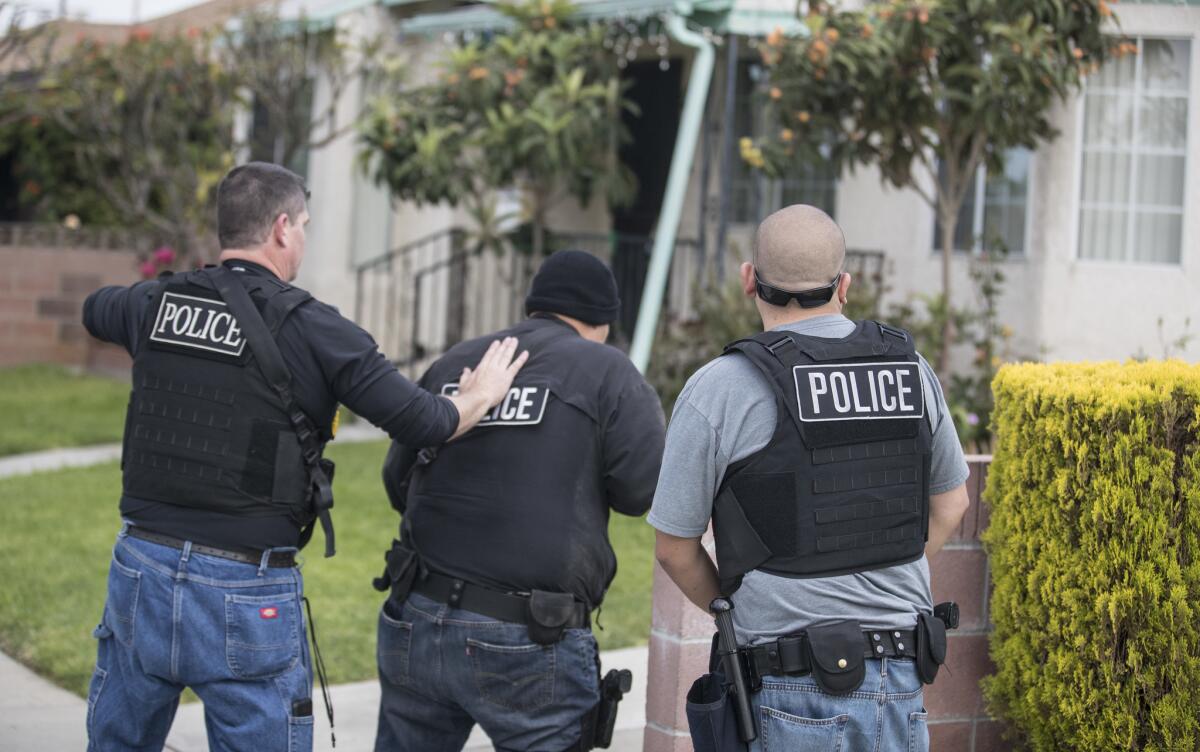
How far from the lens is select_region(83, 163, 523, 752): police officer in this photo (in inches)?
142

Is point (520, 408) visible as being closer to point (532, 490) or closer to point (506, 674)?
point (532, 490)

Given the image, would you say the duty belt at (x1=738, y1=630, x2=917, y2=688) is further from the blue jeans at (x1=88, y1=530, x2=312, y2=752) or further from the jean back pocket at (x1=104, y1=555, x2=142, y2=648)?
the jean back pocket at (x1=104, y1=555, x2=142, y2=648)

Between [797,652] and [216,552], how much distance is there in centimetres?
149

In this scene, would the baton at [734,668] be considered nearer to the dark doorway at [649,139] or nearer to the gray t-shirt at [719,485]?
the gray t-shirt at [719,485]

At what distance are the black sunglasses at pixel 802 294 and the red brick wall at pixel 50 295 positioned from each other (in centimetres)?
1420

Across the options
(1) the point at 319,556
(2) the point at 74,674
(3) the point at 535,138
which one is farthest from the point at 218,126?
(2) the point at 74,674

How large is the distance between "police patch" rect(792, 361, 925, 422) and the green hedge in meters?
1.06

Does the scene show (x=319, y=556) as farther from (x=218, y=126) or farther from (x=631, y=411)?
(x=218, y=126)

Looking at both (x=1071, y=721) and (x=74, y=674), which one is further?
(x=74, y=674)

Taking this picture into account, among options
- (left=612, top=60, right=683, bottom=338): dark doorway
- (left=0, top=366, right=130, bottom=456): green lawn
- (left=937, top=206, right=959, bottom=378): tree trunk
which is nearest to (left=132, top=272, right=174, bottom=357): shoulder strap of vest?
(left=937, top=206, right=959, bottom=378): tree trunk

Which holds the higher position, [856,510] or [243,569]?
[856,510]

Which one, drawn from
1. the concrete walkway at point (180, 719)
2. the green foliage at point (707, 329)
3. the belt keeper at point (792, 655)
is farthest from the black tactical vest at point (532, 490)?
the green foliage at point (707, 329)

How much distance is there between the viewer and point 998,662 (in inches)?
173

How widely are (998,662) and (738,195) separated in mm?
7870
